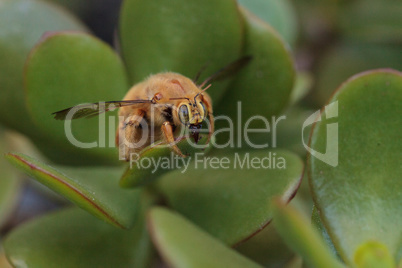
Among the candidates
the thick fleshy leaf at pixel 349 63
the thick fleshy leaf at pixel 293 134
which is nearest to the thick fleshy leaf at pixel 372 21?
the thick fleshy leaf at pixel 349 63

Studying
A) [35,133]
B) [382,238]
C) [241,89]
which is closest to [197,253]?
[382,238]

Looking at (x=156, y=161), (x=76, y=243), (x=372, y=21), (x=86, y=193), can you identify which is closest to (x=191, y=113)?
(x=156, y=161)

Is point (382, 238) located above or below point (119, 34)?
below

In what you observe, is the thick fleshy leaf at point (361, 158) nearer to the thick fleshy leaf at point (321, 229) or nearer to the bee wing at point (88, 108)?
the thick fleshy leaf at point (321, 229)

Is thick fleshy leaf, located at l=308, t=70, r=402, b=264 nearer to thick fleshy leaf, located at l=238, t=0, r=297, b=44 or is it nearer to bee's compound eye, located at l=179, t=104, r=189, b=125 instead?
bee's compound eye, located at l=179, t=104, r=189, b=125

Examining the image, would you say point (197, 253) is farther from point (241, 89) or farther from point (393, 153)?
point (241, 89)

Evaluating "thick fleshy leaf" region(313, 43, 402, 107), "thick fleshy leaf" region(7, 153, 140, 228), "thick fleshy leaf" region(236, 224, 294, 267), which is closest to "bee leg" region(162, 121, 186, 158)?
"thick fleshy leaf" region(7, 153, 140, 228)
